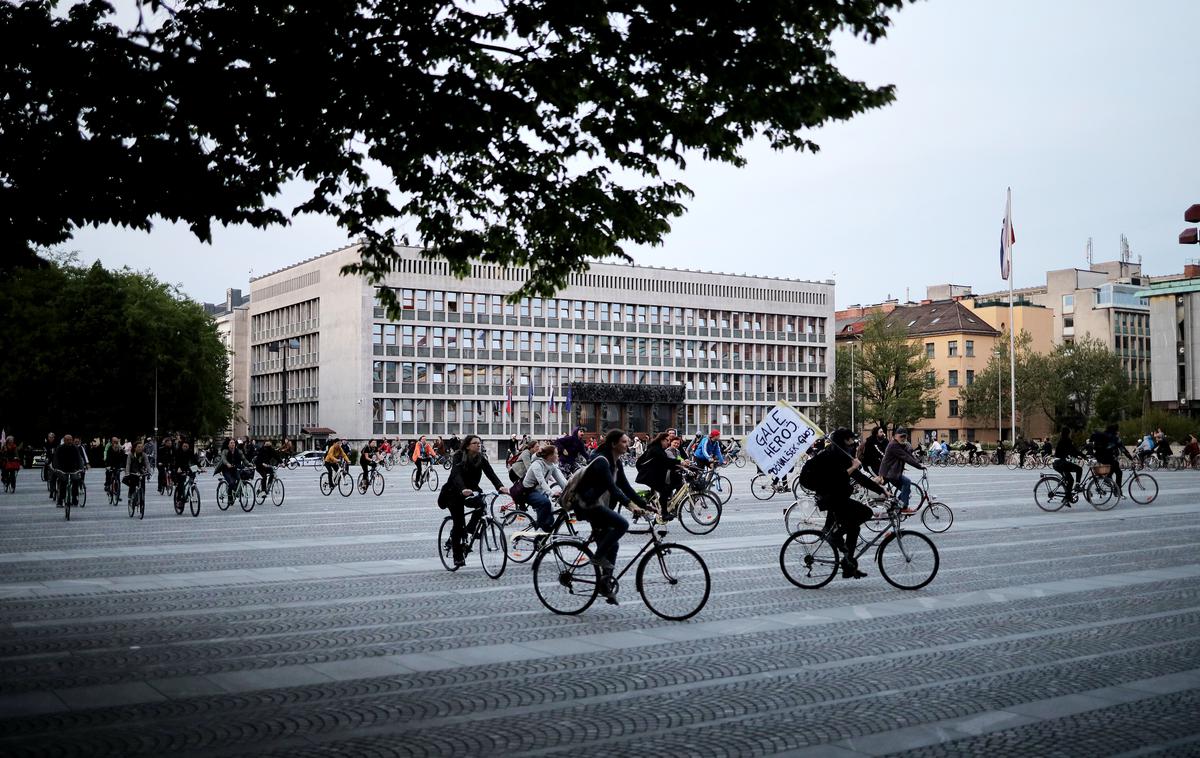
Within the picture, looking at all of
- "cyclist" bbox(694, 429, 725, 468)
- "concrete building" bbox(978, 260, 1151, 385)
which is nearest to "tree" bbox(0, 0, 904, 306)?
"cyclist" bbox(694, 429, 725, 468)

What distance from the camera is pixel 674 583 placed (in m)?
11.4

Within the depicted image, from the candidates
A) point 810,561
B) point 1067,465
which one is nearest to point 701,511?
point 810,561

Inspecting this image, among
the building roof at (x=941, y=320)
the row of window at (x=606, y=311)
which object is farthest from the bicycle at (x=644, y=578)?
the building roof at (x=941, y=320)

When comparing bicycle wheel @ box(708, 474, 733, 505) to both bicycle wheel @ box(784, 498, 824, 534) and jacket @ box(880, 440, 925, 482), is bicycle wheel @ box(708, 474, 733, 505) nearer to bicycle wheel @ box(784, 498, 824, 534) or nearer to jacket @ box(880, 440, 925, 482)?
jacket @ box(880, 440, 925, 482)

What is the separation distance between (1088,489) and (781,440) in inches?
300

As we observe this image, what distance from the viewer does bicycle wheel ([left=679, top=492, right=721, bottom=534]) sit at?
21.4 m

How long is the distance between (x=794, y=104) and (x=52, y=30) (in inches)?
240

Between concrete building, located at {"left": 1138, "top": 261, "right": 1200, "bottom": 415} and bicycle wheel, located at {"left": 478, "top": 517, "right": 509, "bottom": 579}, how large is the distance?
5722 cm

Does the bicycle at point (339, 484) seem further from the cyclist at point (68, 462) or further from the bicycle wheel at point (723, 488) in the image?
the bicycle wheel at point (723, 488)

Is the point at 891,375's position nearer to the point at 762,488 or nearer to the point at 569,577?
the point at 762,488

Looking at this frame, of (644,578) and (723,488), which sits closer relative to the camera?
(644,578)

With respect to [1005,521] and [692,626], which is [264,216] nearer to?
[692,626]

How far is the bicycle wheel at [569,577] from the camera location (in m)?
11.6

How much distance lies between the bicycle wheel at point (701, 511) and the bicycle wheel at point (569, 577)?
9.59 meters
